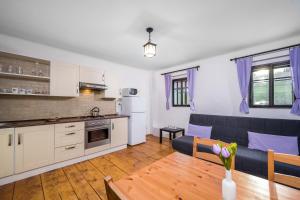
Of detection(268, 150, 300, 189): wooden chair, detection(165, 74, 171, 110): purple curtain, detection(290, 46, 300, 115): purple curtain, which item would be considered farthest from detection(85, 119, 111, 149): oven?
detection(290, 46, 300, 115): purple curtain

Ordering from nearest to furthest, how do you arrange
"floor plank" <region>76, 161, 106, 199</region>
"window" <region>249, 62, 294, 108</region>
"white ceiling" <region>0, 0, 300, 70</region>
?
"white ceiling" <region>0, 0, 300, 70</region> < "floor plank" <region>76, 161, 106, 199</region> < "window" <region>249, 62, 294, 108</region>

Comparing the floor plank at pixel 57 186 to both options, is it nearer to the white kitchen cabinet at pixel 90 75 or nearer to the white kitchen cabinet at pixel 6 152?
the white kitchen cabinet at pixel 6 152

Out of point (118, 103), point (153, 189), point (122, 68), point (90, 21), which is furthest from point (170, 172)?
point (122, 68)

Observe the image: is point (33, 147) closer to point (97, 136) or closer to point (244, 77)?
point (97, 136)

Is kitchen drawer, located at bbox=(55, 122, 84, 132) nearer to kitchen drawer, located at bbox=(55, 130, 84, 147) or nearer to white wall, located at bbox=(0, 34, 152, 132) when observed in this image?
kitchen drawer, located at bbox=(55, 130, 84, 147)

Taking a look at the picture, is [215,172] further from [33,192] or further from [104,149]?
[104,149]

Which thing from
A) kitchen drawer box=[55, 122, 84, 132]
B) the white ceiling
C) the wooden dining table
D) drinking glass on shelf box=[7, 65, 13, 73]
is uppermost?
the white ceiling

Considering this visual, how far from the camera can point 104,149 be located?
3203mm

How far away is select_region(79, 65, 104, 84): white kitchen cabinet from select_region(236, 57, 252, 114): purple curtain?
10.7ft

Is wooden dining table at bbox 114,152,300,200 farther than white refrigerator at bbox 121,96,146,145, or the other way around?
white refrigerator at bbox 121,96,146,145

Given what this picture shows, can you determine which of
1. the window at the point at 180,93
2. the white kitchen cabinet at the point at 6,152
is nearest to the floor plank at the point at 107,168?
the white kitchen cabinet at the point at 6,152

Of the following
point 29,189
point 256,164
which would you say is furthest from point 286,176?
point 29,189

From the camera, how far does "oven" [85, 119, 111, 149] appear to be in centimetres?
293

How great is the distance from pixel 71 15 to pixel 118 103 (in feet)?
8.59
